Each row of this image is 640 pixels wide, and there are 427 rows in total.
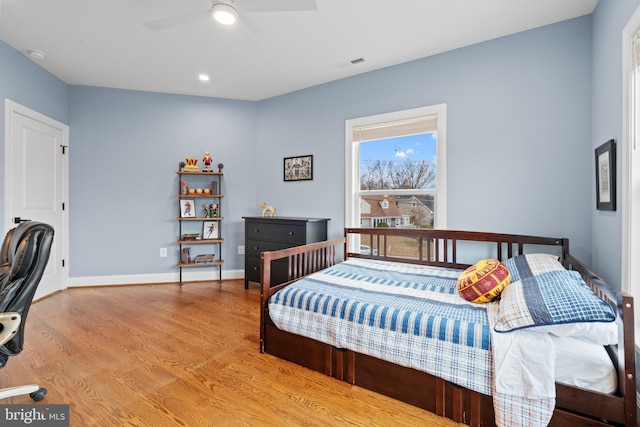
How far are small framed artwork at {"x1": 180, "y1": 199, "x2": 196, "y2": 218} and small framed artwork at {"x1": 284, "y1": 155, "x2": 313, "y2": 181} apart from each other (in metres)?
1.31

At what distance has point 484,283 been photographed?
1710 millimetres

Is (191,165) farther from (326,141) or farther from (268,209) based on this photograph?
(326,141)

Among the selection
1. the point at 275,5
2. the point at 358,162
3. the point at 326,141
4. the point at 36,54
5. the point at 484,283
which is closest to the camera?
the point at 484,283

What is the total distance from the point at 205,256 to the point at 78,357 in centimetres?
203

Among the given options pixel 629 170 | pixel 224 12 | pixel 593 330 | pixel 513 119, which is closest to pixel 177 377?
pixel 593 330

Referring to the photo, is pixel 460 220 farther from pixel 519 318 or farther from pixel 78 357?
pixel 78 357

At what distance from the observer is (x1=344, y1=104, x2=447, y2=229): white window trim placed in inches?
110

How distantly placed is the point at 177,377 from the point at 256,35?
2.68 m

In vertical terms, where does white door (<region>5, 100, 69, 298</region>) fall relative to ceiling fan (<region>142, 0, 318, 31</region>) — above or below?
below

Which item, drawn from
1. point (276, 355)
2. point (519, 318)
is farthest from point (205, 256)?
point (519, 318)

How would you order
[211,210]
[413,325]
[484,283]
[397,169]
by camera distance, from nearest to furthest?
[413,325] < [484,283] < [397,169] < [211,210]

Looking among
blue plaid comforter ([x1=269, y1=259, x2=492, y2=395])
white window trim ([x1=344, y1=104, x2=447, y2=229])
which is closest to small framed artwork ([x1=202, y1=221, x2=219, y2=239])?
white window trim ([x1=344, y1=104, x2=447, y2=229])

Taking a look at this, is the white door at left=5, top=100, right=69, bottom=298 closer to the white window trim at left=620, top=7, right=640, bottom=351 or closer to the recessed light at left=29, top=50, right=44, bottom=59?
the recessed light at left=29, top=50, right=44, bottom=59

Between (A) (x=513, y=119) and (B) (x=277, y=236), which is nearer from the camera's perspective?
(A) (x=513, y=119)
